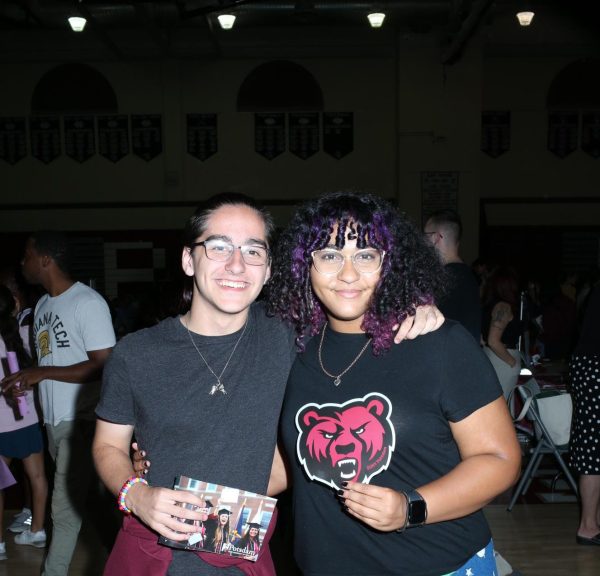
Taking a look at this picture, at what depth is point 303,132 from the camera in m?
12.5

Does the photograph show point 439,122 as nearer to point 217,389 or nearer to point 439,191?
point 439,191

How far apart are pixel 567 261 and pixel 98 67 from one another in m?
9.10

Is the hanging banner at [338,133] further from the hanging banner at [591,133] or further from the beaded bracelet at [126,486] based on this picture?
the beaded bracelet at [126,486]

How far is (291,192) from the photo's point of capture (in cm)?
1255

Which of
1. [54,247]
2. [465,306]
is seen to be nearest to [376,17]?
[465,306]

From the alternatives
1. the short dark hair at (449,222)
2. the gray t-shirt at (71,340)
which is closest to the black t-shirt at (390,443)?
the gray t-shirt at (71,340)

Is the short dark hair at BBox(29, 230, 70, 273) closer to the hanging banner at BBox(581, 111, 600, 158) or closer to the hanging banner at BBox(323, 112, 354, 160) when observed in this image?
the hanging banner at BBox(323, 112, 354, 160)

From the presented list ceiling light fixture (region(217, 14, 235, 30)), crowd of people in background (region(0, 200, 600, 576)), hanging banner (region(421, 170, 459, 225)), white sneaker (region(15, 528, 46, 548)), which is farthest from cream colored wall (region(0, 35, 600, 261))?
white sneaker (region(15, 528, 46, 548))

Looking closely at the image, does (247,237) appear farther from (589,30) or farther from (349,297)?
(589,30)

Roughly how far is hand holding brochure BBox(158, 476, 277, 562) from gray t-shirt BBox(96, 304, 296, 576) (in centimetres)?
10

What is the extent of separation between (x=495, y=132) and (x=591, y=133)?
174 centimetres

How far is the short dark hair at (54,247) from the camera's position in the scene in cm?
373

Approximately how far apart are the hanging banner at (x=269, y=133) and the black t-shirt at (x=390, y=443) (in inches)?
441

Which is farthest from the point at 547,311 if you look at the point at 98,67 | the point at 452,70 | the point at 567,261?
the point at 98,67
